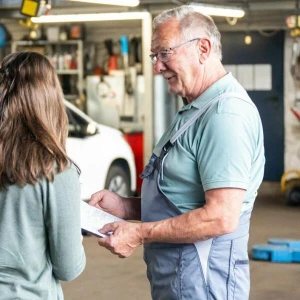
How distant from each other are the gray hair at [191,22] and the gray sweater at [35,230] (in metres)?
0.71

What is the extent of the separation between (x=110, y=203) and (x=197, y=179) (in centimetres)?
56

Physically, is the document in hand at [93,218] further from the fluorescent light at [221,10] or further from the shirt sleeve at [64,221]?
the fluorescent light at [221,10]

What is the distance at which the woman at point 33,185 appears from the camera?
96.0 inches

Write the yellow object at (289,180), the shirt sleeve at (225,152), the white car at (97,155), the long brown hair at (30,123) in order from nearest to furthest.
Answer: the long brown hair at (30,123) < the shirt sleeve at (225,152) < the white car at (97,155) < the yellow object at (289,180)

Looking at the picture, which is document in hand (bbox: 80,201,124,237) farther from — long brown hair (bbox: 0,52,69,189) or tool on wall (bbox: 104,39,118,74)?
tool on wall (bbox: 104,39,118,74)

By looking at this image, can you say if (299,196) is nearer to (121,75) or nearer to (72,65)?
(121,75)

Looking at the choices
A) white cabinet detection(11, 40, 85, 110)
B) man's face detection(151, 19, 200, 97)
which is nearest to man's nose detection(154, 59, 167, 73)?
man's face detection(151, 19, 200, 97)

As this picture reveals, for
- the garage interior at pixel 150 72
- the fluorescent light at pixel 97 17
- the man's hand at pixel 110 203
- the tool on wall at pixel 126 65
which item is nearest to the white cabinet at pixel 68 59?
the garage interior at pixel 150 72

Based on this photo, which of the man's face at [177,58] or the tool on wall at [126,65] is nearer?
the man's face at [177,58]

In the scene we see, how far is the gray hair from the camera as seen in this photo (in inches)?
114

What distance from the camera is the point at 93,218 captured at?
116 inches

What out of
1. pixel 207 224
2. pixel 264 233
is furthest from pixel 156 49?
pixel 264 233

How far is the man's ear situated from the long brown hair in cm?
61

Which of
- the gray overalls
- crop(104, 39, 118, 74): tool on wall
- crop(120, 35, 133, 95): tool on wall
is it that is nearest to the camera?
the gray overalls
